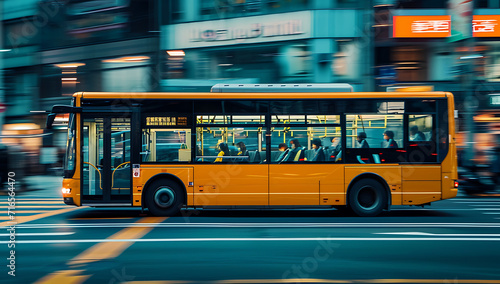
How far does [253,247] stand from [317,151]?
396 cm

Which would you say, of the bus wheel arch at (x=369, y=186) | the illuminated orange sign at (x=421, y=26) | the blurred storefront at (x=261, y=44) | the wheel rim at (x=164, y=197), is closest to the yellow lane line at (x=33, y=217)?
the wheel rim at (x=164, y=197)

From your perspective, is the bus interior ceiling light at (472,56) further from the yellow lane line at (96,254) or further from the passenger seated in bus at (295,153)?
the yellow lane line at (96,254)

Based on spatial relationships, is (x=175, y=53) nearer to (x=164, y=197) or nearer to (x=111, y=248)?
(x=164, y=197)

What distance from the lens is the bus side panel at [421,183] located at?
10.9 metres

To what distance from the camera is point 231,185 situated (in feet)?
35.3

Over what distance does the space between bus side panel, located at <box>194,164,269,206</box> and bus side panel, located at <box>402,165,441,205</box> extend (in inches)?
120

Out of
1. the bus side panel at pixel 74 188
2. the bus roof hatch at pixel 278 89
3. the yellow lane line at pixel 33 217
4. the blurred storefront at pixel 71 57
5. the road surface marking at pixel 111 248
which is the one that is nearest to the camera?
the road surface marking at pixel 111 248

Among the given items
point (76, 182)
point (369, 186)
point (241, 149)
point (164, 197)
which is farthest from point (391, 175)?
point (76, 182)

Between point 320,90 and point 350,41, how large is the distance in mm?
11022

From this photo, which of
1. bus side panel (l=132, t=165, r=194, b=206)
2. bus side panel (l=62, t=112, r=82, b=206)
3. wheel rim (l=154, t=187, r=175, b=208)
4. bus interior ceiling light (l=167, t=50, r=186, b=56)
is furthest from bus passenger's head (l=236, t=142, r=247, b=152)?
bus interior ceiling light (l=167, t=50, r=186, b=56)

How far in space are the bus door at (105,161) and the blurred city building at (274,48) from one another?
11735mm

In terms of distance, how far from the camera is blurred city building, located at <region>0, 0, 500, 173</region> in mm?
21453

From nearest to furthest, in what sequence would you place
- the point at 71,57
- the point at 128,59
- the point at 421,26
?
1. the point at 421,26
2. the point at 128,59
3. the point at 71,57

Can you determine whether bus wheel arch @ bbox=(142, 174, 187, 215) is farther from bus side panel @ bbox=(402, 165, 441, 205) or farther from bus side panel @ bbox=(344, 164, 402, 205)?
bus side panel @ bbox=(402, 165, 441, 205)
